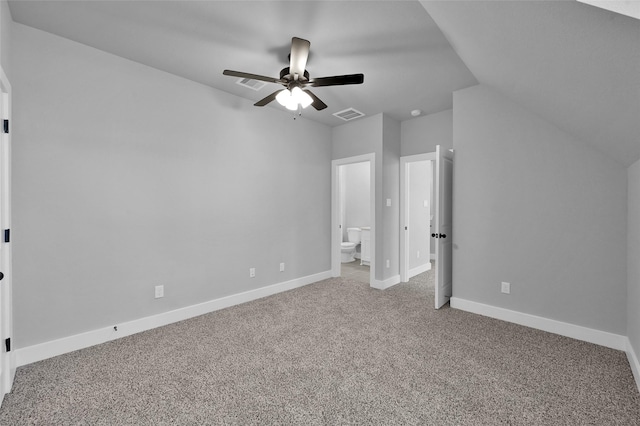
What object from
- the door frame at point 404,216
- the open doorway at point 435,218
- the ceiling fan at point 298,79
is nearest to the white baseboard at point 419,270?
the open doorway at point 435,218

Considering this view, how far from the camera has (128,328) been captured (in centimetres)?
271

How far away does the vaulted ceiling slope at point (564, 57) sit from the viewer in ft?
3.66

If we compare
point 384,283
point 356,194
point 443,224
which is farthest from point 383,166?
point 356,194

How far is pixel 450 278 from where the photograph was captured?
3652mm

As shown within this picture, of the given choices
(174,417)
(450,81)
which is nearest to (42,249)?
(174,417)

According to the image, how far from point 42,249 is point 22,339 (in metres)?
0.72

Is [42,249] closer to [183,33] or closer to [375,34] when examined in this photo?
[183,33]

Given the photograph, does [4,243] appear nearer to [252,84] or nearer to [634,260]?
[252,84]

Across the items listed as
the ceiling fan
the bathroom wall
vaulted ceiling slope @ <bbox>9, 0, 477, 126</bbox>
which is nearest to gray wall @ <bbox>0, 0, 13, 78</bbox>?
vaulted ceiling slope @ <bbox>9, 0, 477, 126</bbox>

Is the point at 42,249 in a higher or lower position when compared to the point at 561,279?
higher

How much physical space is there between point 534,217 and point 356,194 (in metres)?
4.39

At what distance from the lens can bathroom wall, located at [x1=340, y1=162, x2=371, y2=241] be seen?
273 inches

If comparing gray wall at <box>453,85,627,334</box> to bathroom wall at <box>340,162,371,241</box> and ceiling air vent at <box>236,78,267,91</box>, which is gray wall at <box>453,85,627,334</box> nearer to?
ceiling air vent at <box>236,78,267,91</box>

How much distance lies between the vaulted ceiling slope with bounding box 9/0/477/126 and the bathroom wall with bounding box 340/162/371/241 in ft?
12.4
